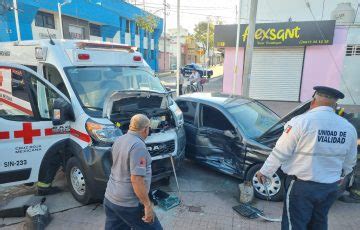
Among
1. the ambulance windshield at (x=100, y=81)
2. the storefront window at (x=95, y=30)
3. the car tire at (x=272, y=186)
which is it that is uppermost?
the storefront window at (x=95, y=30)

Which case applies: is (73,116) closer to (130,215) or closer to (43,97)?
(43,97)

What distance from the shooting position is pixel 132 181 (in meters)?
2.52

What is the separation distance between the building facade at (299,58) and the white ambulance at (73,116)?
1038 centimetres

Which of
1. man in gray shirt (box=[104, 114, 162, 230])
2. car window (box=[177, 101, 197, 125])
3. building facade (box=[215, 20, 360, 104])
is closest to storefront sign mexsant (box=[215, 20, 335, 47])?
building facade (box=[215, 20, 360, 104])

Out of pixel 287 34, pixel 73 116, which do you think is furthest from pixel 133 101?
pixel 287 34

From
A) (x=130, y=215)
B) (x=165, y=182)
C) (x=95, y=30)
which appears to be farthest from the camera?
(x=95, y=30)

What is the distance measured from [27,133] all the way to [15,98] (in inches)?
27.5

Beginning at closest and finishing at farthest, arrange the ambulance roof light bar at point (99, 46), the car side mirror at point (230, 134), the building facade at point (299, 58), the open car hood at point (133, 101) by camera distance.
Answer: the open car hood at point (133, 101), the ambulance roof light bar at point (99, 46), the car side mirror at point (230, 134), the building facade at point (299, 58)

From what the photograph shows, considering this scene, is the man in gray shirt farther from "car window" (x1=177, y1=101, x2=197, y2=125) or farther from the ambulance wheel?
"car window" (x1=177, y1=101, x2=197, y2=125)

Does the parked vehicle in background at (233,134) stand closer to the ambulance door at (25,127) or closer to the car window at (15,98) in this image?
the ambulance door at (25,127)

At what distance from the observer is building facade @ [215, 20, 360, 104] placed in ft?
41.8

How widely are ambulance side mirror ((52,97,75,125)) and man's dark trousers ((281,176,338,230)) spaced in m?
2.99

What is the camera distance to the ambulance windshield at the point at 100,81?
14.1 ft

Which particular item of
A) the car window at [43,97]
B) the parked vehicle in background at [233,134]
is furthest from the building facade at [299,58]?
the car window at [43,97]
